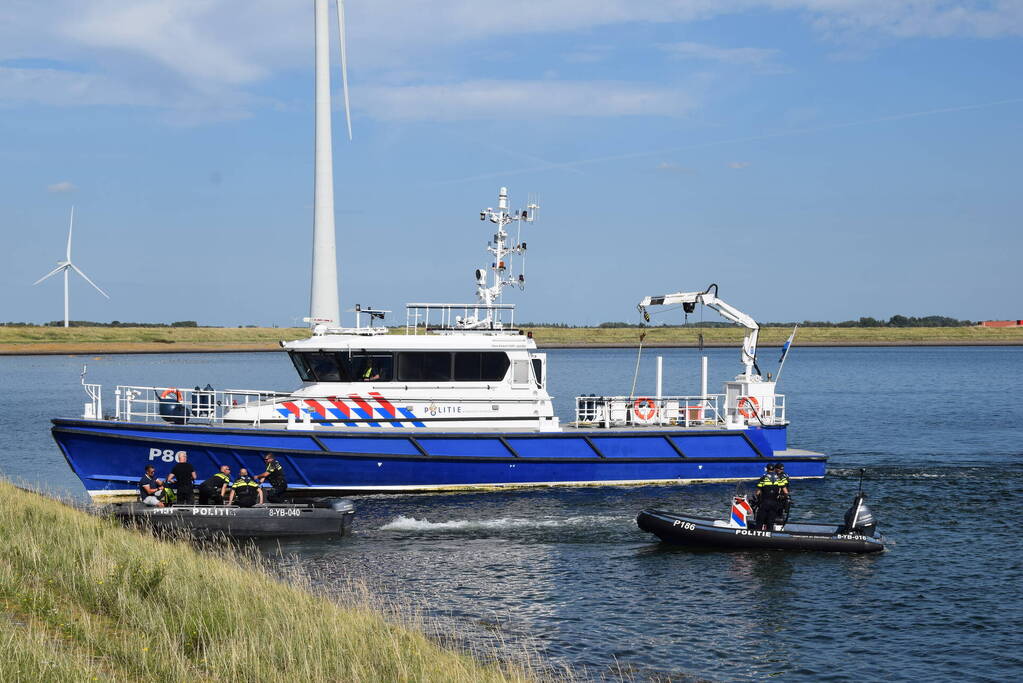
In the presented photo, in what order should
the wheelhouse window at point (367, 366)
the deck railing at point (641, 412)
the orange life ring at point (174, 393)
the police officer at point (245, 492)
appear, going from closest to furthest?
the police officer at point (245, 492), the orange life ring at point (174, 393), the wheelhouse window at point (367, 366), the deck railing at point (641, 412)

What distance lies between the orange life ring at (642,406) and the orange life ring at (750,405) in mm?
1880

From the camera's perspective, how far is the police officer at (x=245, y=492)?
1750cm

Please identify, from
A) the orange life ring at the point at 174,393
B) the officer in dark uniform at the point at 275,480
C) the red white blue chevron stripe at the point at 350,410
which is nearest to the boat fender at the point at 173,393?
the orange life ring at the point at 174,393

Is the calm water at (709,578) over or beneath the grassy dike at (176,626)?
beneath

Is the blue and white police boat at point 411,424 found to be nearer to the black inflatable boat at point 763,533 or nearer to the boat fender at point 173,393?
the boat fender at point 173,393

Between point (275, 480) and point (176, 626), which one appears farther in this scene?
point (275, 480)

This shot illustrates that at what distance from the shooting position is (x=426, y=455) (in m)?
20.2

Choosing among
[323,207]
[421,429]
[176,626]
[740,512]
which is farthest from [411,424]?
[176,626]

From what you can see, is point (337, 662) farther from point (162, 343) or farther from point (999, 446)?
point (162, 343)

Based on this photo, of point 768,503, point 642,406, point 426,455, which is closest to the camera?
point 768,503

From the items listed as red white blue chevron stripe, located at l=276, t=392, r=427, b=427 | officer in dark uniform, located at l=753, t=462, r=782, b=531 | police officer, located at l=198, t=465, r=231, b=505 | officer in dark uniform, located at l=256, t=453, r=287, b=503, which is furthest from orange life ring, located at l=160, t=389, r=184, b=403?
officer in dark uniform, located at l=753, t=462, r=782, b=531

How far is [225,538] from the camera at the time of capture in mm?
16422

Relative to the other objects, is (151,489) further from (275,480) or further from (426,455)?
(426,455)

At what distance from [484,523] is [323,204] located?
25.4 ft
